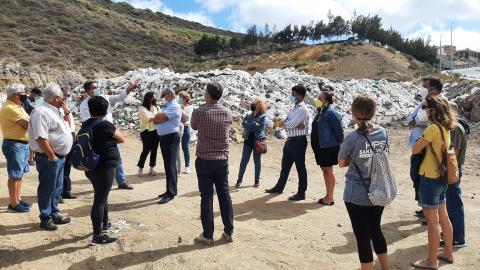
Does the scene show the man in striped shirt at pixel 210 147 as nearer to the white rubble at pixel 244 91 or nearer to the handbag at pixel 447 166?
the handbag at pixel 447 166

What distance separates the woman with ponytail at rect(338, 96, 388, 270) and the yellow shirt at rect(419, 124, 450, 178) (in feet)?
1.84

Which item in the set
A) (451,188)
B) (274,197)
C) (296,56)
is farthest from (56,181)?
(296,56)

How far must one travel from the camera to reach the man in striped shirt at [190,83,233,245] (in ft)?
15.4

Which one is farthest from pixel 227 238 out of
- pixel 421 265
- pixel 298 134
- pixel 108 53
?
pixel 108 53

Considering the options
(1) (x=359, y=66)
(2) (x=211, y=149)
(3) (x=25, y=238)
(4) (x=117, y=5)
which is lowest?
(3) (x=25, y=238)

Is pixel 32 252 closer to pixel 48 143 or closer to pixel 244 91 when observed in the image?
pixel 48 143

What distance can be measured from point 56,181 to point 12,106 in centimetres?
112

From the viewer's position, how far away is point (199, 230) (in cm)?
533

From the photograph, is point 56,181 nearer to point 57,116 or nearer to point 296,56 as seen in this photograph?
point 57,116

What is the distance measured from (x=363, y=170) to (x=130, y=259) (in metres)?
2.47

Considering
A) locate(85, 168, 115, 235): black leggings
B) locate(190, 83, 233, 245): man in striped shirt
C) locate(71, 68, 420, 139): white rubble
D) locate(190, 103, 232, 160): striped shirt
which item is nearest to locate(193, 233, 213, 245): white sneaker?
locate(190, 83, 233, 245): man in striped shirt

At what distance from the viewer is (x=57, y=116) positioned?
4.98 metres

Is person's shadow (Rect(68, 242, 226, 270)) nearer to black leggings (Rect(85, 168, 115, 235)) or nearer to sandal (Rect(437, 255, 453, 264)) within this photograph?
black leggings (Rect(85, 168, 115, 235))

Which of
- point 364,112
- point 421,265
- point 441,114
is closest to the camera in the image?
point 364,112
